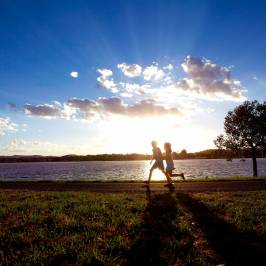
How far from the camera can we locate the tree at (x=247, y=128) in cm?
3528

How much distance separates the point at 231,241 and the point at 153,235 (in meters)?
1.66

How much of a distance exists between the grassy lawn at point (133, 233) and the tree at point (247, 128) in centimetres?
Answer: 2587

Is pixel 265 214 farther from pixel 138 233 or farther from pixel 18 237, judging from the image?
pixel 18 237

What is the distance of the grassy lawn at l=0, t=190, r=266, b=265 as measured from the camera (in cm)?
593

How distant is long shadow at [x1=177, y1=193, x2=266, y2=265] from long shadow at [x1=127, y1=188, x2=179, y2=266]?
83cm

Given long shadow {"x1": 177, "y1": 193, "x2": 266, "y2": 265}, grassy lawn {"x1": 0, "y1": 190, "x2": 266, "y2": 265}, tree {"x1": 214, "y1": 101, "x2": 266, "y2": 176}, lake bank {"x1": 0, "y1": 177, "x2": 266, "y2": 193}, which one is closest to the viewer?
long shadow {"x1": 177, "y1": 193, "x2": 266, "y2": 265}

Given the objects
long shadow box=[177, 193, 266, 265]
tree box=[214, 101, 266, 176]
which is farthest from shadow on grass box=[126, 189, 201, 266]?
tree box=[214, 101, 266, 176]

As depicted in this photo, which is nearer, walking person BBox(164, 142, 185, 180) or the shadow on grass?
the shadow on grass

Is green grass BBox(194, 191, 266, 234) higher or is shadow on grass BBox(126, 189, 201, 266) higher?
green grass BBox(194, 191, 266, 234)

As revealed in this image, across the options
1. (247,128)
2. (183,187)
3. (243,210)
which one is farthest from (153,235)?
(247,128)

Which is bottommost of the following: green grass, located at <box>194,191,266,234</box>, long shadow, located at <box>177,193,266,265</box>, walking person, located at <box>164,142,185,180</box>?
long shadow, located at <box>177,193,266,265</box>

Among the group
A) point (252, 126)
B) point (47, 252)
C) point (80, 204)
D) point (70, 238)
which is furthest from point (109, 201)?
point (252, 126)

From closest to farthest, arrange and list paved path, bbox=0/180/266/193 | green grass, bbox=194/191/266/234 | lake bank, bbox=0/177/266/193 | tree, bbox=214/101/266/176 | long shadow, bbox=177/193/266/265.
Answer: long shadow, bbox=177/193/266/265
green grass, bbox=194/191/266/234
paved path, bbox=0/180/266/193
lake bank, bbox=0/177/266/193
tree, bbox=214/101/266/176

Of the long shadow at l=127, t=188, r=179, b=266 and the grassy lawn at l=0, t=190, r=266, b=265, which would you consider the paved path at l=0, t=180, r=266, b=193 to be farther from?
the long shadow at l=127, t=188, r=179, b=266
